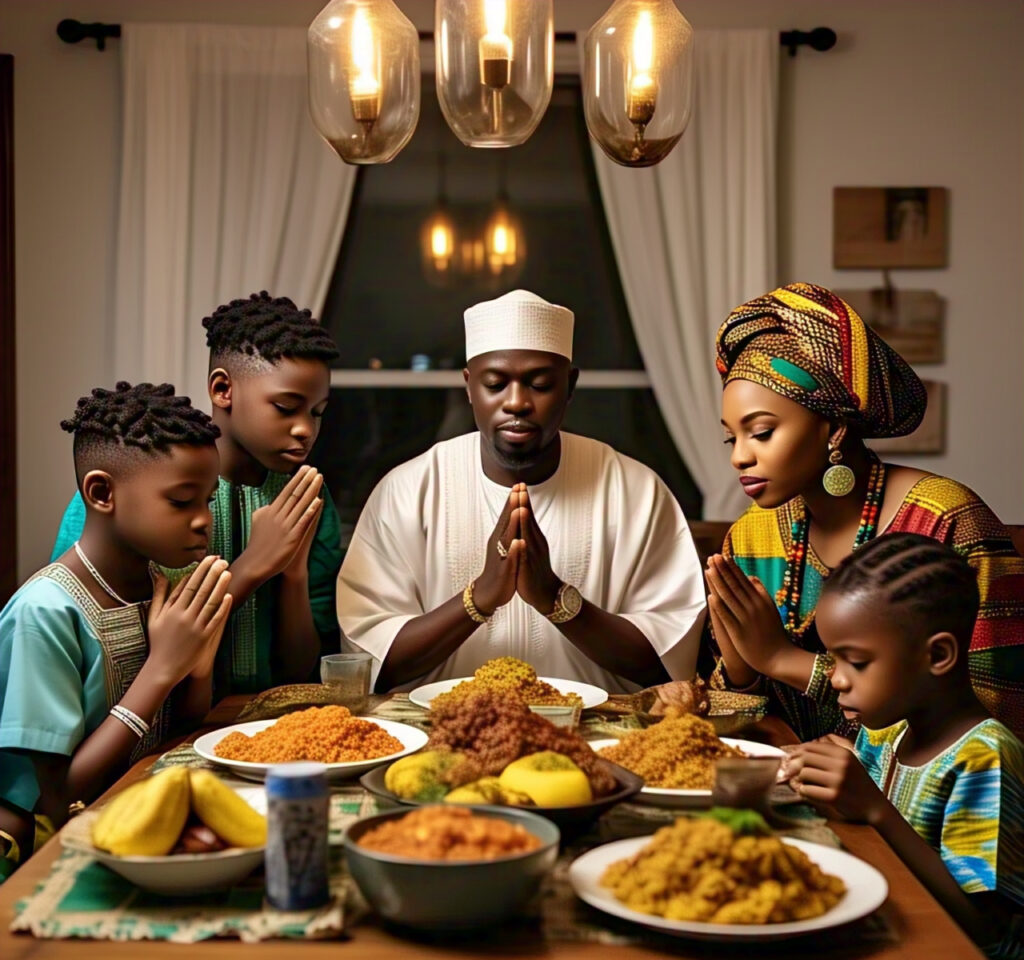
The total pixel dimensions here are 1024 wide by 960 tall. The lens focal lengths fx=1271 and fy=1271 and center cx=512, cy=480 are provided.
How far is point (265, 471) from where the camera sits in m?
2.85

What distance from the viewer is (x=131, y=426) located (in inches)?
89.0

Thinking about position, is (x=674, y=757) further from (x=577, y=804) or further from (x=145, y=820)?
(x=145, y=820)

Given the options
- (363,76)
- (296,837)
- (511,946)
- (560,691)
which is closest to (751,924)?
(511,946)

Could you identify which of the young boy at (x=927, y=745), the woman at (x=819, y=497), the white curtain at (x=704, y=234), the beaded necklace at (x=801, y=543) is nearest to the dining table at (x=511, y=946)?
the young boy at (x=927, y=745)

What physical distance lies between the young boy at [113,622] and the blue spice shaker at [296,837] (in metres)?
0.81

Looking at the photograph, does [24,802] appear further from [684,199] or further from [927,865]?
[684,199]

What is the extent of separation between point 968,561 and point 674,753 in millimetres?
869

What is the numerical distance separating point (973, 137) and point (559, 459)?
2951mm

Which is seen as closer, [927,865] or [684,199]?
[927,865]

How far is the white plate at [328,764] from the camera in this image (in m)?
1.78

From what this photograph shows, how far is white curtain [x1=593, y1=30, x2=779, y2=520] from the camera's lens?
4957 mm

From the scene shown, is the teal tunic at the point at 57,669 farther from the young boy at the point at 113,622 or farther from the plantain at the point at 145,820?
the plantain at the point at 145,820

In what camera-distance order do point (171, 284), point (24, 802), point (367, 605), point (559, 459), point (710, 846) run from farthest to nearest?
1. point (171, 284)
2. point (559, 459)
3. point (367, 605)
4. point (24, 802)
5. point (710, 846)

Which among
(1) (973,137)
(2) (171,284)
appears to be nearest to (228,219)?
(2) (171,284)
